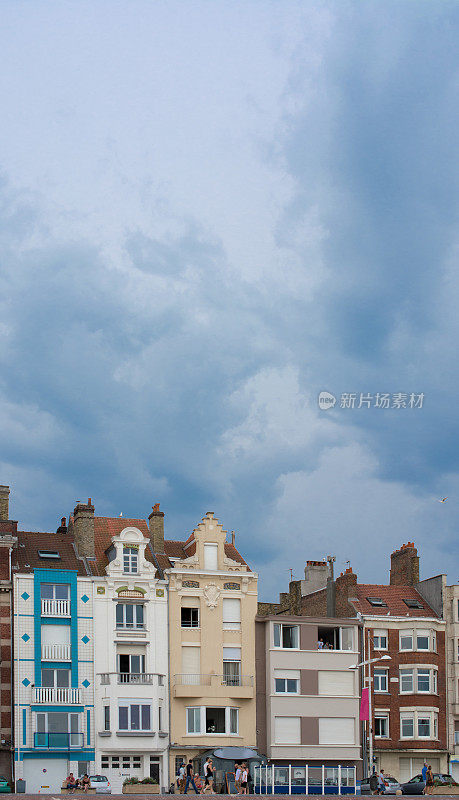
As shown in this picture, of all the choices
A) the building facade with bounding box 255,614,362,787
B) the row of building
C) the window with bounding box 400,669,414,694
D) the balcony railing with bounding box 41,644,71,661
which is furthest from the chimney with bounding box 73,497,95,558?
the window with bounding box 400,669,414,694

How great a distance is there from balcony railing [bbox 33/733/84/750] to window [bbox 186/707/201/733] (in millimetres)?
7343

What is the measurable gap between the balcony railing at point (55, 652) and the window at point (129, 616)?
12.8 feet

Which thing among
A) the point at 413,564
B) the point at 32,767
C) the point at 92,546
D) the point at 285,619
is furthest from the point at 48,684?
the point at 413,564

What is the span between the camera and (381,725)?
80250 mm

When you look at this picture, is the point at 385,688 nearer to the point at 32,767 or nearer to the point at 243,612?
the point at 243,612

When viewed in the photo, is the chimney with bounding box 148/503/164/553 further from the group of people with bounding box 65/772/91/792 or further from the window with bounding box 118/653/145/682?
the group of people with bounding box 65/772/91/792

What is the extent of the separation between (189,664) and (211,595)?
15.3ft

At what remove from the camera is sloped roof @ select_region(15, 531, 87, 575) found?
246ft

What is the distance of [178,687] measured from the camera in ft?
245

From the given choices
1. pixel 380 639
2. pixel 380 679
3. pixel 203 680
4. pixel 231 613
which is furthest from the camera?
pixel 380 639

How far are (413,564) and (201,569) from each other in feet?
62.8

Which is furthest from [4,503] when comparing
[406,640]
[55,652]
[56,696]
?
[406,640]

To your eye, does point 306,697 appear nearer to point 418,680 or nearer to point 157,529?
point 418,680

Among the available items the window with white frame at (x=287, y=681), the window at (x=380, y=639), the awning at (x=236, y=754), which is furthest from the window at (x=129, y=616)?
the window at (x=380, y=639)
